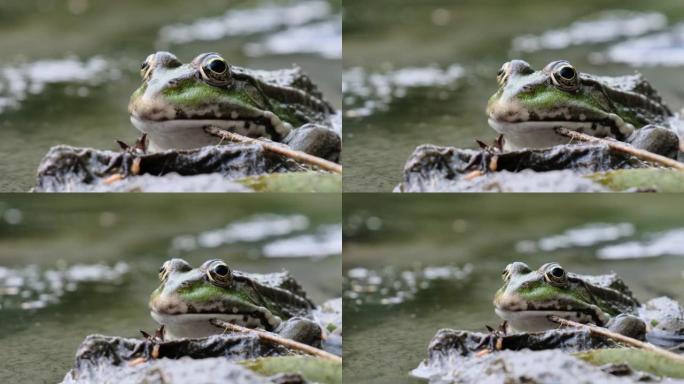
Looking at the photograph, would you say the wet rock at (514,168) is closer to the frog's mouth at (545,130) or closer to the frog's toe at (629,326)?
the frog's mouth at (545,130)

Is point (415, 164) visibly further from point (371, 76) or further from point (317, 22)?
point (317, 22)

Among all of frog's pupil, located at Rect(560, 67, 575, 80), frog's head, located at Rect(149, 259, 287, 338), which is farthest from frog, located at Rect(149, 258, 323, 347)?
frog's pupil, located at Rect(560, 67, 575, 80)

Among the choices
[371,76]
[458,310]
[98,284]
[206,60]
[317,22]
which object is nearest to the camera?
[206,60]

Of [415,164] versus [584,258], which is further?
[584,258]

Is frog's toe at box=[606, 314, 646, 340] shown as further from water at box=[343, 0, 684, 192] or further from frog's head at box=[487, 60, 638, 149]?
water at box=[343, 0, 684, 192]

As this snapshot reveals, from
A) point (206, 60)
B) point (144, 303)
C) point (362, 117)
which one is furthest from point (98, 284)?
point (206, 60)

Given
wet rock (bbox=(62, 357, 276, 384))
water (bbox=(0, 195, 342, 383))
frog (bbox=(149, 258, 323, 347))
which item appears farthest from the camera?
water (bbox=(0, 195, 342, 383))
